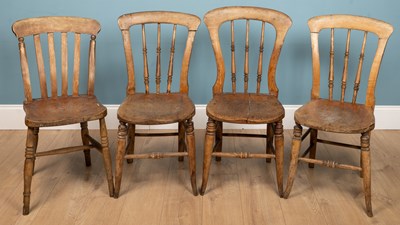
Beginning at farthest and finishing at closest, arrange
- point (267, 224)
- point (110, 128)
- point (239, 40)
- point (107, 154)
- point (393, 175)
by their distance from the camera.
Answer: point (110, 128) → point (239, 40) → point (393, 175) → point (107, 154) → point (267, 224)

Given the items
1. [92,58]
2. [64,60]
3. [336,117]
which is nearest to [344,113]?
[336,117]

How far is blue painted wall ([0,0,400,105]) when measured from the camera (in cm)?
346

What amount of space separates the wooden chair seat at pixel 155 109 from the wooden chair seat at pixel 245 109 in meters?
0.14

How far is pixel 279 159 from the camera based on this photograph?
9.13ft

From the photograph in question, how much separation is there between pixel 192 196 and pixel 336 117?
88 cm

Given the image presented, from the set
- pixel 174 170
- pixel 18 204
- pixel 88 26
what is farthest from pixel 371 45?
pixel 18 204

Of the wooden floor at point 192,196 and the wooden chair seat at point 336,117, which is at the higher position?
the wooden chair seat at point 336,117

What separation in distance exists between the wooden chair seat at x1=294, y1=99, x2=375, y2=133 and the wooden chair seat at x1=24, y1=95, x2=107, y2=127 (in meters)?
1.07

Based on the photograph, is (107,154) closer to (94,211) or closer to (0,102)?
(94,211)

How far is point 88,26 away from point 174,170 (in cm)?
98

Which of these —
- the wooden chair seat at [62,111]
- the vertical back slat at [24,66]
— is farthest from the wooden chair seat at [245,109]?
the vertical back slat at [24,66]

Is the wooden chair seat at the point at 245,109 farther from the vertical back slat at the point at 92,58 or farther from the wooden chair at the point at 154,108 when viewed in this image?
the vertical back slat at the point at 92,58

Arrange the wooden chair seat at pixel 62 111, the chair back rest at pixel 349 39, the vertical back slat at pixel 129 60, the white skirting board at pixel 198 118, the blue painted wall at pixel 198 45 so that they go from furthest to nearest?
the white skirting board at pixel 198 118, the blue painted wall at pixel 198 45, the vertical back slat at pixel 129 60, the chair back rest at pixel 349 39, the wooden chair seat at pixel 62 111

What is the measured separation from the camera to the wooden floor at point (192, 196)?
2.64 m
